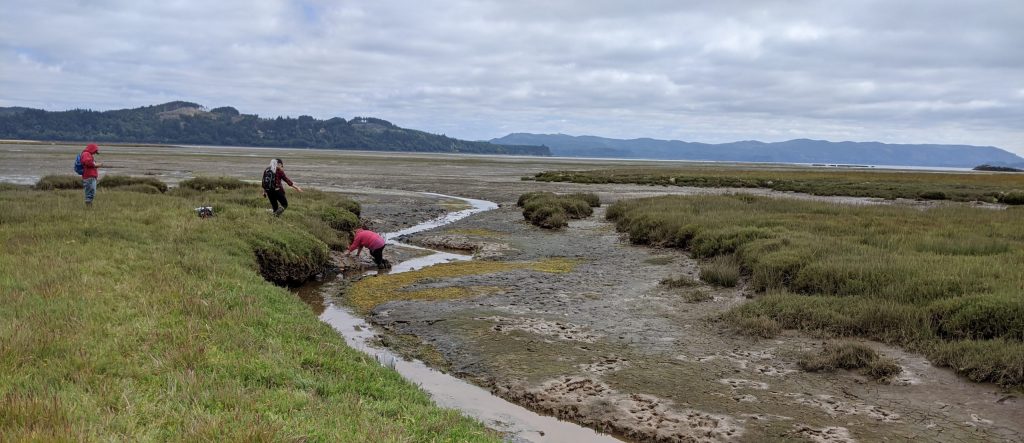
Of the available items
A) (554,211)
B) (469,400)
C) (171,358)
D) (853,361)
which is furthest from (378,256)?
(554,211)

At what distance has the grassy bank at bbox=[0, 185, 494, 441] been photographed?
5.41 m

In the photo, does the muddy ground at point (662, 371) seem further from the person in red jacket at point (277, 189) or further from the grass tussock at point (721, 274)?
the person in red jacket at point (277, 189)

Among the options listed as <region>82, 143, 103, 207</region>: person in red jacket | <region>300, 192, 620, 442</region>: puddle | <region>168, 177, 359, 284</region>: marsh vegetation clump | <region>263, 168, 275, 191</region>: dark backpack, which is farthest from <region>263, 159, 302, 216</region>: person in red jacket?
<region>300, 192, 620, 442</region>: puddle

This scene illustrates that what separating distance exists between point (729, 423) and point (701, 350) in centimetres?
312

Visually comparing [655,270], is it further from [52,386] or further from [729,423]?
[52,386]

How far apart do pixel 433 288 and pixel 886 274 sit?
36.2ft

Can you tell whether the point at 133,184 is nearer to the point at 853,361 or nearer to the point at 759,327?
the point at 759,327

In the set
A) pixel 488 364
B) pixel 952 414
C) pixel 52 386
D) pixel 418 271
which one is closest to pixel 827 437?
pixel 952 414

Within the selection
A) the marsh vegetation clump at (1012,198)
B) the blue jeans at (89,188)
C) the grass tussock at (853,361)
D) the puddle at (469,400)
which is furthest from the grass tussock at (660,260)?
the marsh vegetation clump at (1012,198)

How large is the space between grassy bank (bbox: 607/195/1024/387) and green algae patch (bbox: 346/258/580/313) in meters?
5.88

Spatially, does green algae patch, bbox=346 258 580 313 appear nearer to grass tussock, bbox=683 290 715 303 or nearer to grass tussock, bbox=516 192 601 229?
grass tussock, bbox=683 290 715 303

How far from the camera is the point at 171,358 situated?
7285 millimetres

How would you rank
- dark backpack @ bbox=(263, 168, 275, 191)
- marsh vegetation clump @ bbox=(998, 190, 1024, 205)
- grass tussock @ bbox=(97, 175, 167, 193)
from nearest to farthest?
dark backpack @ bbox=(263, 168, 275, 191) → grass tussock @ bbox=(97, 175, 167, 193) → marsh vegetation clump @ bbox=(998, 190, 1024, 205)

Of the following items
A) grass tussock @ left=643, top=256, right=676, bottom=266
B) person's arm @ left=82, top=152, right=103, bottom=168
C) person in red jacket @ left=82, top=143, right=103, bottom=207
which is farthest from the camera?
grass tussock @ left=643, top=256, right=676, bottom=266
